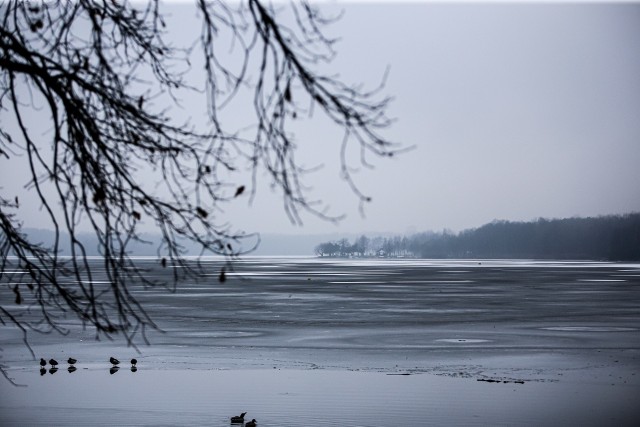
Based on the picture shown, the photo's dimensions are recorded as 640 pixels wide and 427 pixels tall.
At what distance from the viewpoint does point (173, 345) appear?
59.0ft

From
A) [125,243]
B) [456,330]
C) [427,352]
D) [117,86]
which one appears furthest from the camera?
[456,330]

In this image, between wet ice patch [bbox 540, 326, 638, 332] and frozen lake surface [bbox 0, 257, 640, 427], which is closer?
frozen lake surface [bbox 0, 257, 640, 427]

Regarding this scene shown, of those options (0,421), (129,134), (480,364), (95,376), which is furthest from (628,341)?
(129,134)

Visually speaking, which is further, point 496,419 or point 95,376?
point 95,376

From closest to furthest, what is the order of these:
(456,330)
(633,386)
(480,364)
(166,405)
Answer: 1. (166,405)
2. (633,386)
3. (480,364)
4. (456,330)

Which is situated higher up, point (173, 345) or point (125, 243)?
point (125, 243)

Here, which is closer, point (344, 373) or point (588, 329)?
point (344, 373)

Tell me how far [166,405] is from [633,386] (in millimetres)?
6749

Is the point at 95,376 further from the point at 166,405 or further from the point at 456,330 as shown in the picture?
the point at 456,330

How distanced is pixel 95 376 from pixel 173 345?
411 centimetres

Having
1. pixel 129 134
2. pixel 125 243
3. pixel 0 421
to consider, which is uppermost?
pixel 129 134

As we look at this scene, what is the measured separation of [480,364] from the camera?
15211 millimetres

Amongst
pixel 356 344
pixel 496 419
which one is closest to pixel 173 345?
pixel 356 344

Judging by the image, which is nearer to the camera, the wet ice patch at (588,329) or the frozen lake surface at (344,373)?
the frozen lake surface at (344,373)
